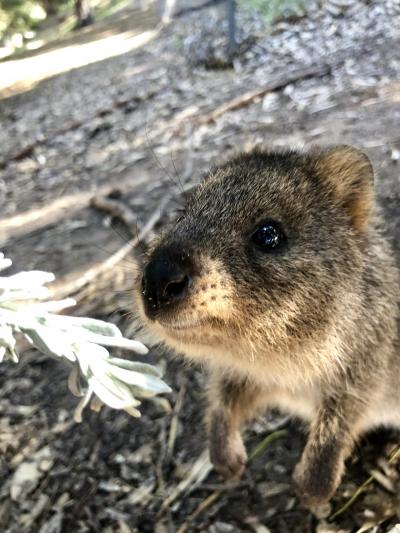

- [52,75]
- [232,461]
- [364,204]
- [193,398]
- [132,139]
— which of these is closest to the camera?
[364,204]

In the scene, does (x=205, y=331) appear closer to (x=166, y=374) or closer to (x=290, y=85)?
(x=166, y=374)

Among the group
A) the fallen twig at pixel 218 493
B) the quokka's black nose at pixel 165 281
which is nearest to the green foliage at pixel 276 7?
the fallen twig at pixel 218 493

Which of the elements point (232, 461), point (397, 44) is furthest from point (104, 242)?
point (397, 44)

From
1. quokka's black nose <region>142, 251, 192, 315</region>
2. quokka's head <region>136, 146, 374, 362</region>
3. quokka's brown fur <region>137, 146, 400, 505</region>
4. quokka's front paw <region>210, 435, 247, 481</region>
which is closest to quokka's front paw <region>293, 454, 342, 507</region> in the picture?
quokka's brown fur <region>137, 146, 400, 505</region>

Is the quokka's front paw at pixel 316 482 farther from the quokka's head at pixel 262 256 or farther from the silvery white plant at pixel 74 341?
the silvery white plant at pixel 74 341

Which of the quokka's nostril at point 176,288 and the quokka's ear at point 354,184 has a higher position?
the quokka's nostril at point 176,288

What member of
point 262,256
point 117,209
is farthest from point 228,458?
point 117,209

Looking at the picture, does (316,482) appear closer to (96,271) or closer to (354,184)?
(354,184)
